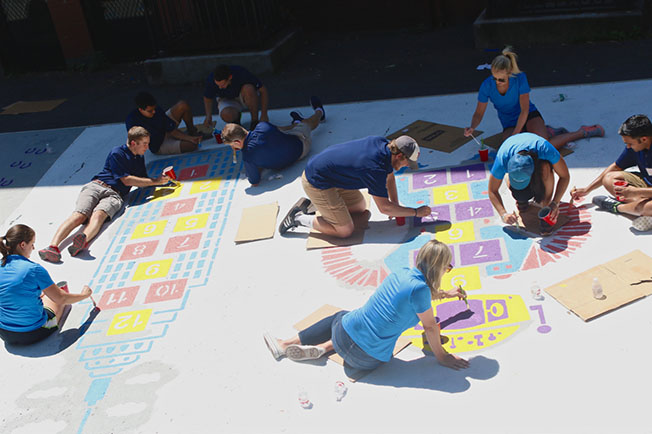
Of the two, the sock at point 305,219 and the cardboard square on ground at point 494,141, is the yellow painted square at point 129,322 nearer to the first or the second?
the sock at point 305,219

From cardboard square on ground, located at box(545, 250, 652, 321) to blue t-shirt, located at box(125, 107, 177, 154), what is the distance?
508 centimetres

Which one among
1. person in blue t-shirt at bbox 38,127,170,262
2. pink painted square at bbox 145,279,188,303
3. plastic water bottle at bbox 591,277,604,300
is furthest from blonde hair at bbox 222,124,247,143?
plastic water bottle at bbox 591,277,604,300

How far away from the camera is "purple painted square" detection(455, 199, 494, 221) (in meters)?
5.64

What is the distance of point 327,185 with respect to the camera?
541cm

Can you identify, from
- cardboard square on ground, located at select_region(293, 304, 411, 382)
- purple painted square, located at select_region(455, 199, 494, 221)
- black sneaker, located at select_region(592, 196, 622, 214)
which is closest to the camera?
cardboard square on ground, located at select_region(293, 304, 411, 382)

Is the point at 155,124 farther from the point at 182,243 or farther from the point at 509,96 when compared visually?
the point at 509,96

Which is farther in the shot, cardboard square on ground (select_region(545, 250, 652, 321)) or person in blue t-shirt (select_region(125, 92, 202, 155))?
person in blue t-shirt (select_region(125, 92, 202, 155))

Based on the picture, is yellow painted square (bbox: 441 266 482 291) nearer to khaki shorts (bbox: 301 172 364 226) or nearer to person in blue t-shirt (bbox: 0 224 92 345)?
khaki shorts (bbox: 301 172 364 226)

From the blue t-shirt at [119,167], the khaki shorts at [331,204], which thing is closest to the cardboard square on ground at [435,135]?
the khaki shorts at [331,204]

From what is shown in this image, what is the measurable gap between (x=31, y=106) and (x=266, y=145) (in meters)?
6.08

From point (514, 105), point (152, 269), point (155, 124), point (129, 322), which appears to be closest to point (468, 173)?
Result: point (514, 105)

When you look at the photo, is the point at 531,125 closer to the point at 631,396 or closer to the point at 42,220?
the point at 631,396

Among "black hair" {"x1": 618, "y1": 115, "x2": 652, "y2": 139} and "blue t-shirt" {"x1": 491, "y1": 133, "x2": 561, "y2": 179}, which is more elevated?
"black hair" {"x1": 618, "y1": 115, "x2": 652, "y2": 139}

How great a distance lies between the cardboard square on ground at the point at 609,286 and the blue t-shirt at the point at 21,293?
378cm
